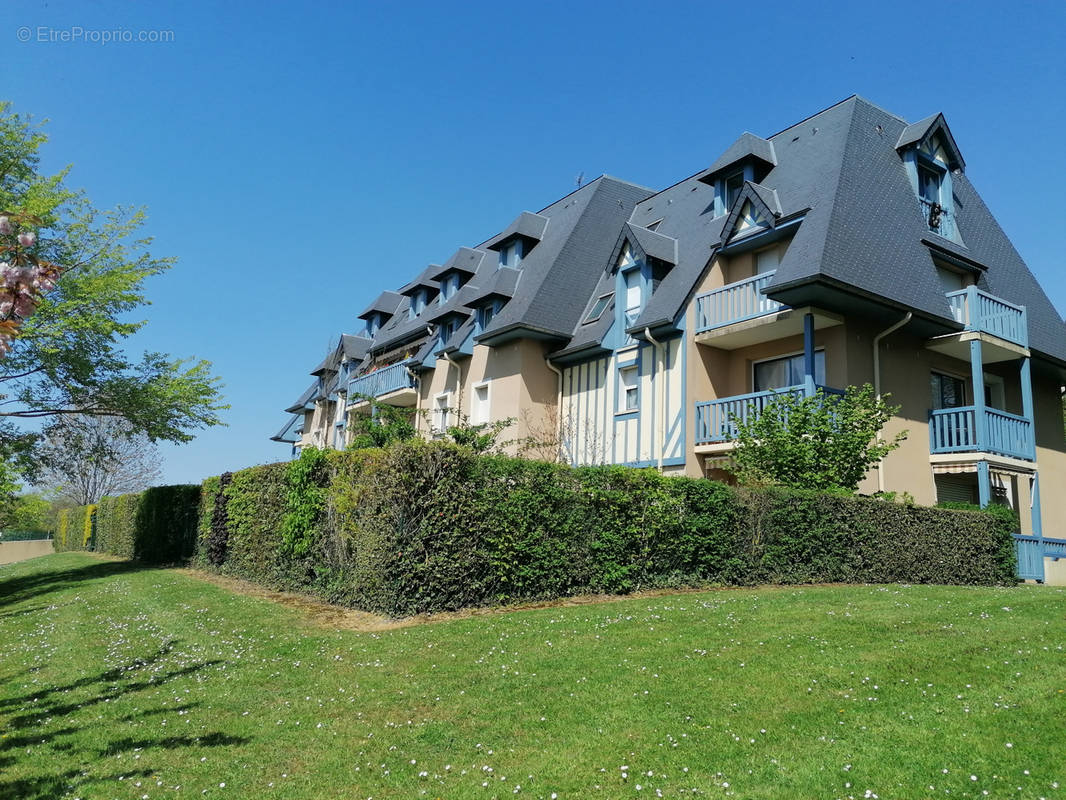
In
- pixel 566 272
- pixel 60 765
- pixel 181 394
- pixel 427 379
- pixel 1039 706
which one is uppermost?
pixel 566 272

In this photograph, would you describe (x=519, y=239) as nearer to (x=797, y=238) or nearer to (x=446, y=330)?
(x=446, y=330)

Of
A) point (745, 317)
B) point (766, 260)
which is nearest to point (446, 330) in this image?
point (766, 260)

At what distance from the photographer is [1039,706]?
19.1 ft

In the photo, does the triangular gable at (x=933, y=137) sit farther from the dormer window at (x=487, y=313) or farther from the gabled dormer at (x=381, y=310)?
the gabled dormer at (x=381, y=310)

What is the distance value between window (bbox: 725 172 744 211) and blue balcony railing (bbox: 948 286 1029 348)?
6.11 m

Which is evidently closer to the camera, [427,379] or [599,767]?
[599,767]

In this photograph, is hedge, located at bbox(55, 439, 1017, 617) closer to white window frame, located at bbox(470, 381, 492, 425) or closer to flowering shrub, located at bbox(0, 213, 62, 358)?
flowering shrub, located at bbox(0, 213, 62, 358)

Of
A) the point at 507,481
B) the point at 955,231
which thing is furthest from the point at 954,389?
the point at 507,481

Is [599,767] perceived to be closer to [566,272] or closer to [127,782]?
[127,782]

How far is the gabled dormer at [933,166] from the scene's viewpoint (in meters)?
20.4

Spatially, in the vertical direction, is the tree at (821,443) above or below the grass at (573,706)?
above

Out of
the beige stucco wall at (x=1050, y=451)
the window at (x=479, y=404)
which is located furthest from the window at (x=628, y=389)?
the beige stucco wall at (x=1050, y=451)

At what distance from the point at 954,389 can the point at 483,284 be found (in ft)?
50.6

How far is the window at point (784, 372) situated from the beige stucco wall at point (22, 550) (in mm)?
47637
